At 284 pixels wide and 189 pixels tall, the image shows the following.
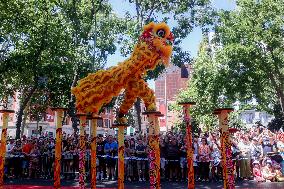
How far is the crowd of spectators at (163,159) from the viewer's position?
50.5 feet

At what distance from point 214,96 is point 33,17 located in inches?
644

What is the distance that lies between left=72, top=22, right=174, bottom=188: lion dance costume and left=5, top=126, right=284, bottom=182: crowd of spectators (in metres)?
6.91

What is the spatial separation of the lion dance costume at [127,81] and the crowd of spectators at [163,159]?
6915mm

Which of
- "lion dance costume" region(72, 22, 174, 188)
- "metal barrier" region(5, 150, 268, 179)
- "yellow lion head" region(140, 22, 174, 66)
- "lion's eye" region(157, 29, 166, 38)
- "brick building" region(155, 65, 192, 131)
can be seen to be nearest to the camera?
"lion dance costume" region(72, 22, 174, 188)

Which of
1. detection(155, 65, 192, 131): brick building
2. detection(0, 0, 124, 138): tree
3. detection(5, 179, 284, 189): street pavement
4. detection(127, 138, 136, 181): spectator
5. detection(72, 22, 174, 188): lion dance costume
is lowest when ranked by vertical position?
detection(5, 179, 284, 189): street pavement

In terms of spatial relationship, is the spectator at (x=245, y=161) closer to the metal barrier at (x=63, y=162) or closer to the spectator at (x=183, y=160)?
the metal barrier at (x=63, y=162)

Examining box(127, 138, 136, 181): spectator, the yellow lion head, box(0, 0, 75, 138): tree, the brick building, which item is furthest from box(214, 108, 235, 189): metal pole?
the brick building

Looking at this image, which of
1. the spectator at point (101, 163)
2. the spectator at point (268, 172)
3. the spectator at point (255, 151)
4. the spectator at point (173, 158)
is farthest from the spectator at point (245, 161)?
the spectator at point (101, 163)

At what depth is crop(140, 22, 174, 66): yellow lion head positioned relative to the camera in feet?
29.3

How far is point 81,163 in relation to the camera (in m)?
8.08

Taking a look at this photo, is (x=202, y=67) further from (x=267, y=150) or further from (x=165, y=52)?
(x=165, y=52)

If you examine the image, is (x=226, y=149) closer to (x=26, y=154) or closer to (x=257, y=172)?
(x=257, y=172)

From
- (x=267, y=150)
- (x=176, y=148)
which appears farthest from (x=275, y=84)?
(x=176, y=148)

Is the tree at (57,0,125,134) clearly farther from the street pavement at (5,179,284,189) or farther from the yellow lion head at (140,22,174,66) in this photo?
the yellow lion head at (140,22,174,66)
